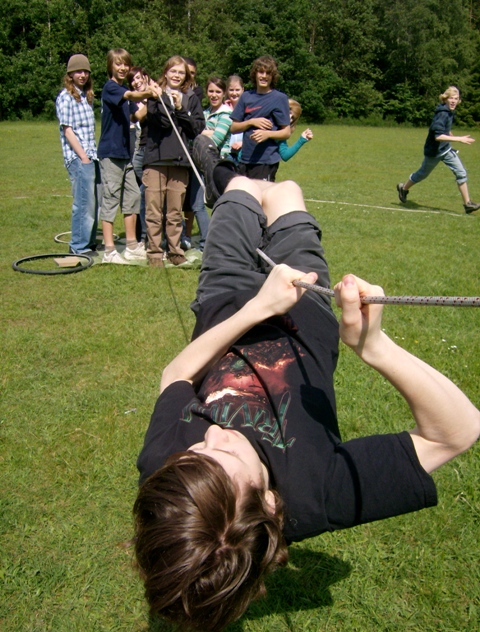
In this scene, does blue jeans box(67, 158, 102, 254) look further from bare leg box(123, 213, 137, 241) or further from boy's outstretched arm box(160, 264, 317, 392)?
boy's outstretched arm box(160, 264, 317, 392)

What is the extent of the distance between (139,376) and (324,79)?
3826cm

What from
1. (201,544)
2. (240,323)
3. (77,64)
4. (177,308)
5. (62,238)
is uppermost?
(77,64)

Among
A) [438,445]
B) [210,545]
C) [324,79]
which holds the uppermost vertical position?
[438,445]

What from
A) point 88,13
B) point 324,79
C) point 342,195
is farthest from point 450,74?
point 342,195

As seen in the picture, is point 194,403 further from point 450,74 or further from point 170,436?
point 450,74

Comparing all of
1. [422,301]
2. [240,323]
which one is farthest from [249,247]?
[422,301]

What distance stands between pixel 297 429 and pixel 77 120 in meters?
5.35

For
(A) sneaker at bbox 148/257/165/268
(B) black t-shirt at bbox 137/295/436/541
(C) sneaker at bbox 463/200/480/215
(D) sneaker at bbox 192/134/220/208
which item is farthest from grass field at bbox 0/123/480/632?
(C) sneaker at bbox 463/200/480/215

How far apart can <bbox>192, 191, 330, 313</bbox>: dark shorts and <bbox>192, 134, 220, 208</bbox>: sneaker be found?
727mm

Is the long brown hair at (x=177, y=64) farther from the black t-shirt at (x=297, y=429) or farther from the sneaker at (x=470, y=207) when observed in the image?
the sneaker at (x=470, y=207)

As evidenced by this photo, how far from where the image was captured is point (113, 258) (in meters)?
6.38

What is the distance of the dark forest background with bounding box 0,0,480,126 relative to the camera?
33.5 metres

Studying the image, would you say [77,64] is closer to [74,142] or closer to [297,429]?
[74,142]

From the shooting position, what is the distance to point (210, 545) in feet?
5.50
